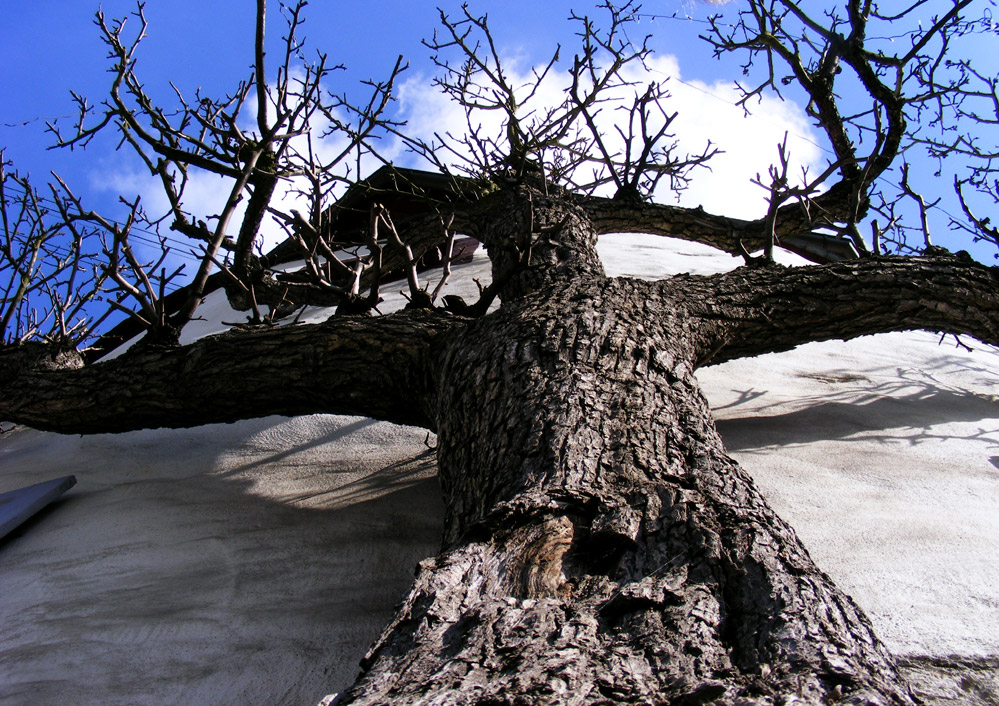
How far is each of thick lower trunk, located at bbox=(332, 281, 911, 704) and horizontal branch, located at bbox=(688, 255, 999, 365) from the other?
0.80 m

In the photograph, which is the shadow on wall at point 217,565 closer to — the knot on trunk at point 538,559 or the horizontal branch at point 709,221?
the knot on trunk at point 538,559

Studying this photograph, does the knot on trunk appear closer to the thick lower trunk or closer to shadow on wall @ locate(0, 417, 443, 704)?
the thick lower trunk

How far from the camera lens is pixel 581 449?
161 cm

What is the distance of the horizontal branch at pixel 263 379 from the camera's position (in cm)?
257

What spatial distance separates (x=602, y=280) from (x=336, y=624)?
62.7 inches

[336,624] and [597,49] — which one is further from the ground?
[597,49]

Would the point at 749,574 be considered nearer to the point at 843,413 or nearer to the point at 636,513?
the point at 636,513

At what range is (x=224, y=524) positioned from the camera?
2707 millimetres

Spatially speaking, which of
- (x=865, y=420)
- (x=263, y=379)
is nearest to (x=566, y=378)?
(x=263, y=379)

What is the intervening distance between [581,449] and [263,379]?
61.9 inches

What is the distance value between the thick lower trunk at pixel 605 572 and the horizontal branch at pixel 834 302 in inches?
31.5

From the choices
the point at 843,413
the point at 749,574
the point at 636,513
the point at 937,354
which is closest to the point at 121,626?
the point at 636,513

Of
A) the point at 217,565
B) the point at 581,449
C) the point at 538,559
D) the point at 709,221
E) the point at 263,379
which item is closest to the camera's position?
the point at 538,559

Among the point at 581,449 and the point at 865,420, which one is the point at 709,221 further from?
the point at 581,449
